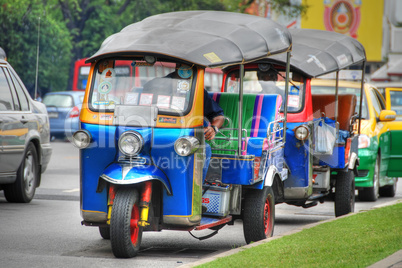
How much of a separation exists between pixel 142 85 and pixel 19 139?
389 cm

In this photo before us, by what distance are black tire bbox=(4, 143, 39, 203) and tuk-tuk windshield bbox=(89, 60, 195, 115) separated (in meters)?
3.93

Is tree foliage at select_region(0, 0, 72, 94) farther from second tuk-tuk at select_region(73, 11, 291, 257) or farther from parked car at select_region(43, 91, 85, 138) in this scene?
second tuk-tuk at select_region(73, 11, 291, 257)

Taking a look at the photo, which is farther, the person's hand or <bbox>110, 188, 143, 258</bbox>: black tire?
the person's hand

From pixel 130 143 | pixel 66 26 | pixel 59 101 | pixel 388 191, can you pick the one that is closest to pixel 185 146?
pixel 130 143

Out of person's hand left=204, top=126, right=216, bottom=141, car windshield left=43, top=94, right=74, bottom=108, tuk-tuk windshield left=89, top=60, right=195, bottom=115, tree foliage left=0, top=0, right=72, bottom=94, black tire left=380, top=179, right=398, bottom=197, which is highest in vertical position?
tree foliage left=0, top=0, right=72, bottom=94

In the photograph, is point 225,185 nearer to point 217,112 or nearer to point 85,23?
point 217,112

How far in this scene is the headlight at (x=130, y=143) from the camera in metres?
7.06

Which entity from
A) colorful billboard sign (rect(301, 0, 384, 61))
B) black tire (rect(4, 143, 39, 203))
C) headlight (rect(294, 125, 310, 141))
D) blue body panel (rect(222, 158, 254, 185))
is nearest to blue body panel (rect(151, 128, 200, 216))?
blue body panel (rect(222, 158, 254, 185))

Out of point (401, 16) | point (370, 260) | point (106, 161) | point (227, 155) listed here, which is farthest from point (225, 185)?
point (401, 16)

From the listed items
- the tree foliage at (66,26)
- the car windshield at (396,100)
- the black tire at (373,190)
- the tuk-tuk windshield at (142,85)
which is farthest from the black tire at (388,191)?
the tree foliage at (66,26)

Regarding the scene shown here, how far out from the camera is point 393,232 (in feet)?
27.0

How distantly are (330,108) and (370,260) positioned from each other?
5.16 metres

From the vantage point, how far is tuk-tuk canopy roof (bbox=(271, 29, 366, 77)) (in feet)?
32.3

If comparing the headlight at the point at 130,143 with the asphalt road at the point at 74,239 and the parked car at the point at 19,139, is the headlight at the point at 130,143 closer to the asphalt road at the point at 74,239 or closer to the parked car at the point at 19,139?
the asphalt road at the point at 74,239
